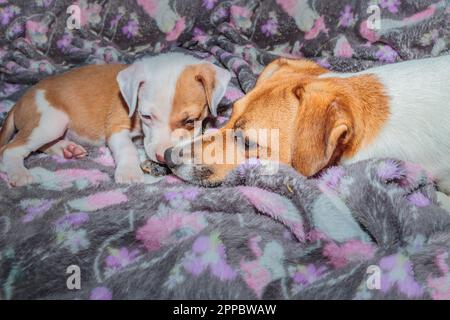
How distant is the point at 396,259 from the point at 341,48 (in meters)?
1.75

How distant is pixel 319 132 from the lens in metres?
1.67

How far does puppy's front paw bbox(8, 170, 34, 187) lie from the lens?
2191 mm

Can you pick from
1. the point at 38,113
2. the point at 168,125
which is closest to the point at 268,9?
the point at 168,125

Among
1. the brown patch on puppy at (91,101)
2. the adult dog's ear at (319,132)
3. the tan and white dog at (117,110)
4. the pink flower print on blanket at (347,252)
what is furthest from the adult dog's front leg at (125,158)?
the pink flower print on blanket at (347,252)

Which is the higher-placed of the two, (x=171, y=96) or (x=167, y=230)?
(x=171, y=96)

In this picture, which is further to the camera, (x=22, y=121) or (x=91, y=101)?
(x=91, y=101)

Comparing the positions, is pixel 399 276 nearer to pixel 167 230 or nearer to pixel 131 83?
pixel 167 230

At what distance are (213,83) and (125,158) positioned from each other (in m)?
0.60

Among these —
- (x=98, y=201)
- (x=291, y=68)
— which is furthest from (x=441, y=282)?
(x=98, y=201)

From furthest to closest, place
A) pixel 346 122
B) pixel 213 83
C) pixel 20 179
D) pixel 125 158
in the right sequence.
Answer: pixel 213 83, pixel 125 158, pixel 20 179, pixel 346 122

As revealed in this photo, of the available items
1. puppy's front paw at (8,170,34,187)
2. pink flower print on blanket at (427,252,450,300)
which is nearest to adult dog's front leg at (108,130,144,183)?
puppy's front paw at (8,170,34,187)

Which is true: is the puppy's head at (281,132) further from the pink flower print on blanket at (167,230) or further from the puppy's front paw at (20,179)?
the puppy's front paw at (20,179)

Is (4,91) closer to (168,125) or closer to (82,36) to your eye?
(82,36)

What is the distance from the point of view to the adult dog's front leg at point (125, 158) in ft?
7.40
